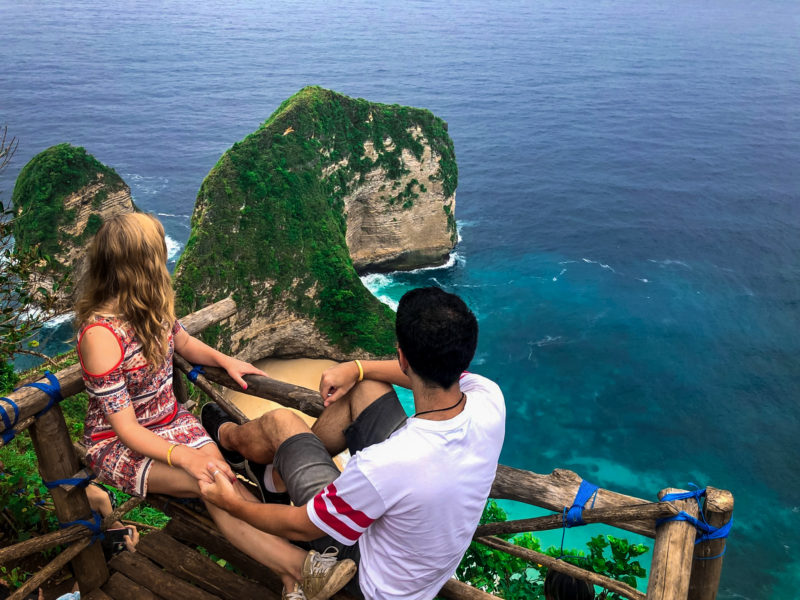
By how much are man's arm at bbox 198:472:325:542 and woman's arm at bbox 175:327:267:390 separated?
4.21 ft

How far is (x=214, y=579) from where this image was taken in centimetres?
462

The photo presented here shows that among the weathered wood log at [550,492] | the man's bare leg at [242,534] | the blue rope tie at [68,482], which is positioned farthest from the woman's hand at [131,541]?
the weathered wood log at [550,492]

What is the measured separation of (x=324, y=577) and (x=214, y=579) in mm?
1474

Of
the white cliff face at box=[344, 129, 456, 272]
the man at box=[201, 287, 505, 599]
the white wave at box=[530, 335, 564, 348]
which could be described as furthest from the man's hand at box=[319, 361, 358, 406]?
the white cliff face at box=[344, 129, 456, 272]

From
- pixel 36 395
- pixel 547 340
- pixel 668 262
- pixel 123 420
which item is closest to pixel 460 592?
pixel 123 420

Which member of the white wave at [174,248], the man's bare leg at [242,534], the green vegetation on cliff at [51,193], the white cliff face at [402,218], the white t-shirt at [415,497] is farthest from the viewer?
the white wave at [174,248]

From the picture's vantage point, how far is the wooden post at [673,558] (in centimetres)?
345

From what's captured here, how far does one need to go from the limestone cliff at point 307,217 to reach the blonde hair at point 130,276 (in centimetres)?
2431

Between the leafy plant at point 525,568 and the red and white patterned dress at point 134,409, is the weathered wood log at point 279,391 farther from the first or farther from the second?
the leafy plant at point 525,568

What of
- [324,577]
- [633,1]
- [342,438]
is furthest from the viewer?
[633,1]

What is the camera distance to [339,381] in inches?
169

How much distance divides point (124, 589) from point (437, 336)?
145 inches

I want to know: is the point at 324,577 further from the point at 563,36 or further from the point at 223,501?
the point at 563,36

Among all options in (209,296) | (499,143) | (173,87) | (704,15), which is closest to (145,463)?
(209,296)
